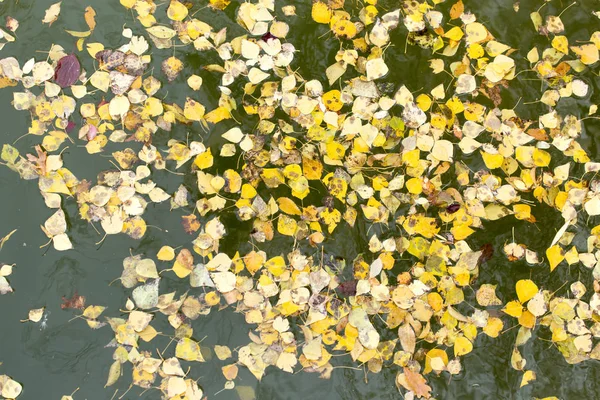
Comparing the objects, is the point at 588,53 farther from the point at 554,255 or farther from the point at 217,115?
the point at 217,115

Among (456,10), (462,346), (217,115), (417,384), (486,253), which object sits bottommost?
(417,384)

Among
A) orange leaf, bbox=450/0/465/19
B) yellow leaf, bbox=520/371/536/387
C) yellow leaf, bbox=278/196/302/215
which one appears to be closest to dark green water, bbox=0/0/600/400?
yellow leaf, bbox=520/371/536/387

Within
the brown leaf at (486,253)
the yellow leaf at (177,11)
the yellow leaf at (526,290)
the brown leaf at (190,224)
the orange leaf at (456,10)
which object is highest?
the orange leaf at (456,10)

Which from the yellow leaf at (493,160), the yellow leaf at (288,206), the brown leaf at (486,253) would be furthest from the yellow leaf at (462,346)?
the yellow leaf at (288,206)

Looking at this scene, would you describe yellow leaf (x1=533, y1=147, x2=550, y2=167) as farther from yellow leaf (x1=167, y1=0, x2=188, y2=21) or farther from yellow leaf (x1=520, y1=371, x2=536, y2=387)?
yellow leaf (x1=167, y1=0, x2=188, y2=21)

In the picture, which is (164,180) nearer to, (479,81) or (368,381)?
(368,381)

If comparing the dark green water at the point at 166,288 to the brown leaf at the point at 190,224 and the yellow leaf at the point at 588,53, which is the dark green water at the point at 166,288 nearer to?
the brown leaf at the point at 190,224

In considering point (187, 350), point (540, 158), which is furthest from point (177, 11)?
point (540, 158)
